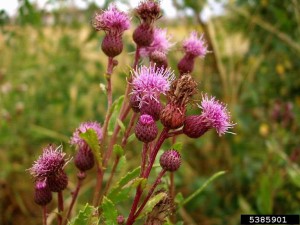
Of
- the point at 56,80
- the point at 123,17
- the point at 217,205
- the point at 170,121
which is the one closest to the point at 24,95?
the point at 56,80

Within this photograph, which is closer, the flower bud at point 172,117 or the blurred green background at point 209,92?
the flower bud at point 172,117

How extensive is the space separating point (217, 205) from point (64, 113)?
1380 millimetres

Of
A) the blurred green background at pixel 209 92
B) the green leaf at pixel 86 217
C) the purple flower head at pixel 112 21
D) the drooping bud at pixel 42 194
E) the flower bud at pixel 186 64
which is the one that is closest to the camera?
the green leaf at pixel 86 217

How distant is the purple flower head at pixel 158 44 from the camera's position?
4.78ft

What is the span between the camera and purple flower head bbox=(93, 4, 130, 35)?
1.36m

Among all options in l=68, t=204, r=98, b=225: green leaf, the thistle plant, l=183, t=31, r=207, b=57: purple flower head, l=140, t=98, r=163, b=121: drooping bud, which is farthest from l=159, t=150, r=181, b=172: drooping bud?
l=183, t=31, r=207, b=57: purple flower head

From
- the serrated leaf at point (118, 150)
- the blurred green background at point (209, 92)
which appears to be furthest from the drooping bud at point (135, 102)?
the blurred green background at point (209, 92)

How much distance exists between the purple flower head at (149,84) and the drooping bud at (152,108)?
14 mm

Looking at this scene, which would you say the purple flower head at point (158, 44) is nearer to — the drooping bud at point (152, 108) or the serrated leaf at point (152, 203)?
the drooping bud at point (152, 108)

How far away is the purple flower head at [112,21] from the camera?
1.36 metres

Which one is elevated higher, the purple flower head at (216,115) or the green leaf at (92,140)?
the purple flower head at (216,115)

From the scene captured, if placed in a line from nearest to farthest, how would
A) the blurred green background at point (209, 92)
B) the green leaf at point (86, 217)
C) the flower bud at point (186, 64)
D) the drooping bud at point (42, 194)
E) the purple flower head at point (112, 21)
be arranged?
the green leaf at point (86, 217), the drooping bud at point (42, 194), the purple flower head at point (112, 21), the flower bud at point (186, 64), the blurred green background at point (209, 92)

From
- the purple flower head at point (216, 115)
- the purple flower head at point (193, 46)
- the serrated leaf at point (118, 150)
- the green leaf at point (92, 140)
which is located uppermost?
the purple flower head at point (193, 46)

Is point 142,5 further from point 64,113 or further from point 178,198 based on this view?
point 64,113
